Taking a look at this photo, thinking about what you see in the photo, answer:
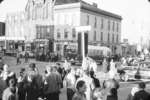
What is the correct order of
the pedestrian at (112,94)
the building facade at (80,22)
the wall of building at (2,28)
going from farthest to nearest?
1. the wall of building at (2,28)
2. the building facade at (80,22)
3. the pedestrian at (112,94)

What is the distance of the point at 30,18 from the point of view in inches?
2112

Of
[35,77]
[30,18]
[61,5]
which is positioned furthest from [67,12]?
[35,77]

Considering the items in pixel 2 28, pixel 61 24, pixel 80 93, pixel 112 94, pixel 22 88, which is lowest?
pixel 22 88

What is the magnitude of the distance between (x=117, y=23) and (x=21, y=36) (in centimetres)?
1980

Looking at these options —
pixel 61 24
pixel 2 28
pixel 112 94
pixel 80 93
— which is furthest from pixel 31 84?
pixel 2 28

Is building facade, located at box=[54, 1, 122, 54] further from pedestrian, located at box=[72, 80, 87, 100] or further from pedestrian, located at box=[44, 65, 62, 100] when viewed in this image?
pedestrian, located at box=[72, 80, 87, 100]

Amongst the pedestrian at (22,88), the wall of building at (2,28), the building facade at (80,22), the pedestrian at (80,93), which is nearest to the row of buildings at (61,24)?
the building facade at (80,22)

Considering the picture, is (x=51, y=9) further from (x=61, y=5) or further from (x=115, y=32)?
(x=115, y=32)

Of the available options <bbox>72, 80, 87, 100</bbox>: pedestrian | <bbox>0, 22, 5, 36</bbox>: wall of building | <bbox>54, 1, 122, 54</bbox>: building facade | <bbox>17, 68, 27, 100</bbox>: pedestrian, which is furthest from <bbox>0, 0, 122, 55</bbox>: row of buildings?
<bbox>72, 80, 87, 100</bbox>: pedestrian

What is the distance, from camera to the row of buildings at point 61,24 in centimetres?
4741

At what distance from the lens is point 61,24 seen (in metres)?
49.3

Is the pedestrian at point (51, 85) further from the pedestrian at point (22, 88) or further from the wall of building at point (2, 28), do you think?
the wall of building at point (2, 28)

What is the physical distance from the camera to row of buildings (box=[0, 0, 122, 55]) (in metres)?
47.4

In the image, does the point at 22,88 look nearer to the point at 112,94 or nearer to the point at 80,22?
the point at 112,94
